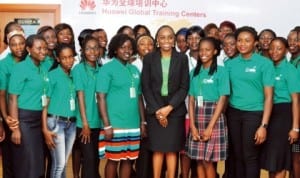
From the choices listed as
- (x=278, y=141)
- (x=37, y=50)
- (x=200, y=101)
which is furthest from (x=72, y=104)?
(x=278, y=141)

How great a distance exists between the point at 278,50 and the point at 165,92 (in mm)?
1015

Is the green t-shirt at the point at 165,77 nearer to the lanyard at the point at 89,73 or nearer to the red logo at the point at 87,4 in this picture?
the lanyard at the point at 89,73

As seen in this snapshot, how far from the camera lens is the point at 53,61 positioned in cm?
375

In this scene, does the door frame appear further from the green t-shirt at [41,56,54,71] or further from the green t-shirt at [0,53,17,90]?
the green t-shirt at [0,53,17,90]

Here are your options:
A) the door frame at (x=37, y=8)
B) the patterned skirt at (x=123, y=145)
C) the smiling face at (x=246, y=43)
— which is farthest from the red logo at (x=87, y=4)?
the smiling face at (x=246, y=43)

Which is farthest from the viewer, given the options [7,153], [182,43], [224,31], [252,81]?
[224,31]

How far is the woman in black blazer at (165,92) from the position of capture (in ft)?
11.6

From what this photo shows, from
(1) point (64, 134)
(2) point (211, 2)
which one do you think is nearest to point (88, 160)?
(1) point (64, 134)

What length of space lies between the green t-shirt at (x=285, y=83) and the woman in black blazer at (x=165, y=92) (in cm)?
76

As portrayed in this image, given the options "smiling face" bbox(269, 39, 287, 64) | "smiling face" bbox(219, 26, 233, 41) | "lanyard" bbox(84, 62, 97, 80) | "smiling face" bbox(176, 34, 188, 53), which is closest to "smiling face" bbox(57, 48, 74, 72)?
"lanyard" bbox(84, 62, 97, 80)

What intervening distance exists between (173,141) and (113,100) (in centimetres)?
61

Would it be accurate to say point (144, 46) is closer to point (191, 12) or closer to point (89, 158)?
point (89, 158)

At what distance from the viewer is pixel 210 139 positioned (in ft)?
11.4

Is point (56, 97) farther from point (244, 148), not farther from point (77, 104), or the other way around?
point (244, 148)
